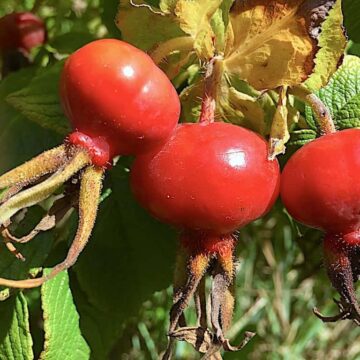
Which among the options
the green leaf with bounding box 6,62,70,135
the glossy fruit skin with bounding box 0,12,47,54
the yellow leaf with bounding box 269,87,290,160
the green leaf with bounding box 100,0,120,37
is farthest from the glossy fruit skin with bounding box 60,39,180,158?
the glossy fruit skin with bounding box 0,12,47,54

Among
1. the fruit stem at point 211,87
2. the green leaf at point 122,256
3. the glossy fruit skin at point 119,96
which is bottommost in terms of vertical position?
the green leaf at point 122,256

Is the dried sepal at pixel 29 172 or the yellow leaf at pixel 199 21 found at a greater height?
the yellow leaf at pixel 199 21

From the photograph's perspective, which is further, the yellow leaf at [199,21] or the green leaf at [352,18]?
the green leaf at [352,18]

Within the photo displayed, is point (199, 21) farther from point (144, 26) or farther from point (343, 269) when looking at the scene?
point (343, 269)

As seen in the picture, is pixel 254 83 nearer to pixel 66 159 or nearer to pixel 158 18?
pixel 158 18

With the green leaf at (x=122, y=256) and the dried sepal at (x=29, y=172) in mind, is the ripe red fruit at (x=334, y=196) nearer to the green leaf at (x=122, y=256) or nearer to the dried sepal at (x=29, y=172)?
the dried sepal at (x=29, y=172)

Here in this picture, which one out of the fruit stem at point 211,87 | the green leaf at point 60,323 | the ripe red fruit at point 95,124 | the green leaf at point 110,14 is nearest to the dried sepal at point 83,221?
the ripe red fruit at point 95,124

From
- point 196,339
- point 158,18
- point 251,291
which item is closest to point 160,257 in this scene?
point 196,339

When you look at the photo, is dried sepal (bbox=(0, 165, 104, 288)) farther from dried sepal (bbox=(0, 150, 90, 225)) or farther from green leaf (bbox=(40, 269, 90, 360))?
green leaf (bbox=(40, 269, 90, 360))
